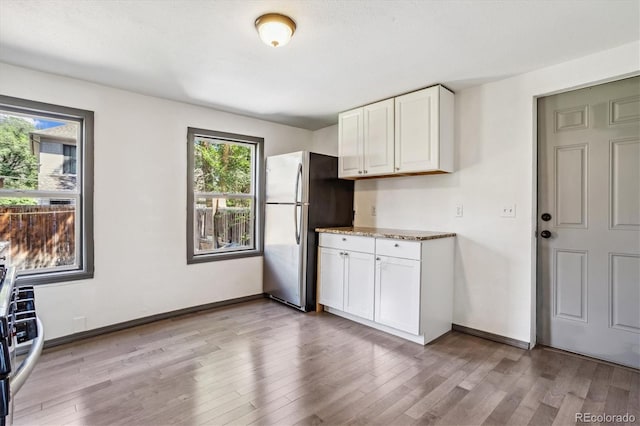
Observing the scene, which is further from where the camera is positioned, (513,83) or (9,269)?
(513,83)

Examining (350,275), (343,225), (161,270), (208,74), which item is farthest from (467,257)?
(161,270)

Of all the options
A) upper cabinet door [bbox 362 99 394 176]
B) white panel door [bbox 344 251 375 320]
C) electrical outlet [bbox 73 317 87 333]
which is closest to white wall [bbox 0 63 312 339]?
electrical outlet [bbox 73 317 87 333]

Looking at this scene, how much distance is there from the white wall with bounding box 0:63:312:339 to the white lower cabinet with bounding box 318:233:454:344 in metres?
1.45

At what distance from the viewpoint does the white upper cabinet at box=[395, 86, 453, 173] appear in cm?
293

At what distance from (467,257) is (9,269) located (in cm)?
315

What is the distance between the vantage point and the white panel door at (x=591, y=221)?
2.35 metres

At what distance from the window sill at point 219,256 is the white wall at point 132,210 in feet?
0.19

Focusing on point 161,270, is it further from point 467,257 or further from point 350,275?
point 467,257

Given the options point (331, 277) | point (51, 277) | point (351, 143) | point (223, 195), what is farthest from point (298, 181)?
point (51, 277)

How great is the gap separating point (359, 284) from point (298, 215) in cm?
102

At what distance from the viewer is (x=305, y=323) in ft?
10.8

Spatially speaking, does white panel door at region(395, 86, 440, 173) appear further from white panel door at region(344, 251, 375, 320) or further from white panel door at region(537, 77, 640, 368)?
white panel door at region(344, 251, 375, 320)

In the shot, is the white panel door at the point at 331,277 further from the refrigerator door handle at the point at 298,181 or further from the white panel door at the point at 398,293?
the refrigerator door handle at the point at 298,181
